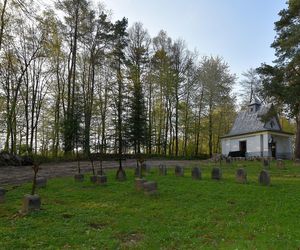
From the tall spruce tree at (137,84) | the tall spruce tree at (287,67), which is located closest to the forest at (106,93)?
the tall spruce tree at (137,84)

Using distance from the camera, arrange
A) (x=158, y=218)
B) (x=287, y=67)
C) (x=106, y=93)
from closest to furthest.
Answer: (x=158, y=218) → (x=287, y=67) → (x=106, y=93)

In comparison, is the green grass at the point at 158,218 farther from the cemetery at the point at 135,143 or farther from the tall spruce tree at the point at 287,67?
the tall spruce tree at the point at 287,67

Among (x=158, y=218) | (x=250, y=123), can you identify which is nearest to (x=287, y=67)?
(x=250, y=123)

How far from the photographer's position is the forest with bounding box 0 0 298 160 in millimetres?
27922

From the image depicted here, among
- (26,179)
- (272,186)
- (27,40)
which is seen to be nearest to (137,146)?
(27,40)

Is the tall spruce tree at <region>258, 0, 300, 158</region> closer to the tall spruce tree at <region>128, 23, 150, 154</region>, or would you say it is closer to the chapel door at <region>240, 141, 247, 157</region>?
the chapel door at <region>240, 141, 247, 157</region>

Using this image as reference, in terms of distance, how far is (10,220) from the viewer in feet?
23.9

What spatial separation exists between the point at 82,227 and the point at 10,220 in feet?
5.68

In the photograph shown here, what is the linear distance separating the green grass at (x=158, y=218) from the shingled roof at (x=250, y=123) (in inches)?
848

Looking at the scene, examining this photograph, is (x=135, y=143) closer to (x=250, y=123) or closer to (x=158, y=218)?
(x=250, y=123)

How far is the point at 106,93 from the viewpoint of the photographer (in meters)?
33.3

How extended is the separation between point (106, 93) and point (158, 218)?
26624 mm

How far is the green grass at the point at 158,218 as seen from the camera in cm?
599

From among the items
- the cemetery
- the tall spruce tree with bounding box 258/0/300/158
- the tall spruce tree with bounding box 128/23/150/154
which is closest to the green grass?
the cemetery
